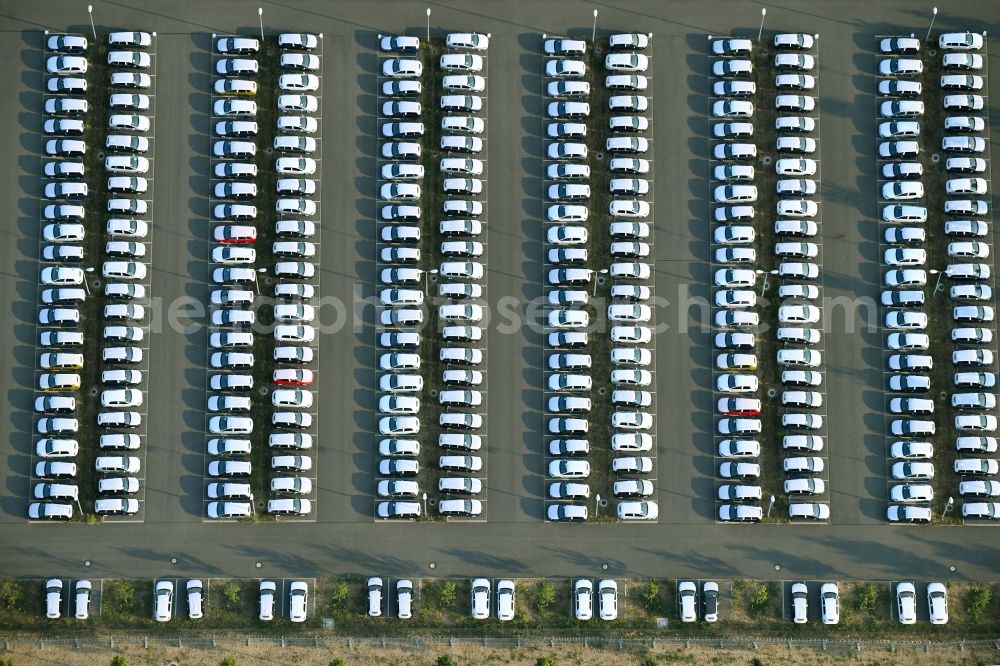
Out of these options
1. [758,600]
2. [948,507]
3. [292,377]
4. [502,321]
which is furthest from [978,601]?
[292,377]

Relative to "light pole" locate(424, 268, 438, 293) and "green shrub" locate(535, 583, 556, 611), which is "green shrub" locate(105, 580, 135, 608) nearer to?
"green shrub" locate(535, 583, 556, 611)

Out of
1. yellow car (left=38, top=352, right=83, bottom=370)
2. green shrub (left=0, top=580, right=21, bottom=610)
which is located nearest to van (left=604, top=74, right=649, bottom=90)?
yellow car (left=38, top=352, right=83, bottom=370)

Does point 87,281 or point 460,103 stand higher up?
point 460,103

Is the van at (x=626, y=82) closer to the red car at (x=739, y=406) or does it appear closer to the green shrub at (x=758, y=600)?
the red car at (x=739, y=406)

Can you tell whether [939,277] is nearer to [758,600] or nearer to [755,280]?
[755,280]

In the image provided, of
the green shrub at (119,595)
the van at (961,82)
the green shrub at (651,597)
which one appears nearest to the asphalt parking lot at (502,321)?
the green shrub at (651,597)
